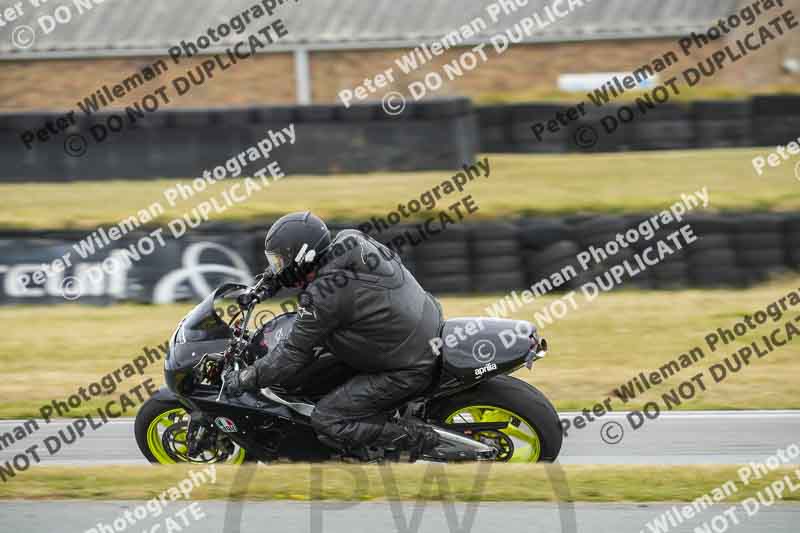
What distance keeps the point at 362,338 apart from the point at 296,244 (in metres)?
0.64

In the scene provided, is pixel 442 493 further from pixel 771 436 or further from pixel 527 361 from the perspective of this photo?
pixel 771 436

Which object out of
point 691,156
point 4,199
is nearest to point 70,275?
point 4,199

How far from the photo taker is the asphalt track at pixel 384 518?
16.4 ft

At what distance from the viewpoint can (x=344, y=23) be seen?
82.0ft

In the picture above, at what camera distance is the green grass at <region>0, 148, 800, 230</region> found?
1273 centimetres

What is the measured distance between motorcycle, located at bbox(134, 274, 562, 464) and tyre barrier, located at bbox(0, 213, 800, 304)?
16.5ft

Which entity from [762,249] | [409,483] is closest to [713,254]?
[762,249]

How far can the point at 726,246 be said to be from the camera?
1197 cm

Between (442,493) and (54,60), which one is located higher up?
(54,60)

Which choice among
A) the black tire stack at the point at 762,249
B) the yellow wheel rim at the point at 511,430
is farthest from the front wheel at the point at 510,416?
the black tire stack at the point at 762,249

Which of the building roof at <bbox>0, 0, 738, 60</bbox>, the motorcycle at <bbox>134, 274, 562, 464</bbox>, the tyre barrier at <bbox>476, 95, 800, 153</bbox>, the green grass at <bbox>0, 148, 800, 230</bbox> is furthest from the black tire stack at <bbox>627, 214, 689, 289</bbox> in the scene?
the building roof at <bbox>0, 0, 738, 60</bbox>

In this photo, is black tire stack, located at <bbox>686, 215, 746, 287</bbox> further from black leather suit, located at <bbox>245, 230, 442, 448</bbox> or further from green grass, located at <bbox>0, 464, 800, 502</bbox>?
black leather suit, located at <bbox>245, 230, 442, 448</bbox>

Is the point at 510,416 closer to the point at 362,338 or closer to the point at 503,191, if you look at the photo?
the point at 362,338

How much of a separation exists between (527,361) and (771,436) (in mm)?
2299
